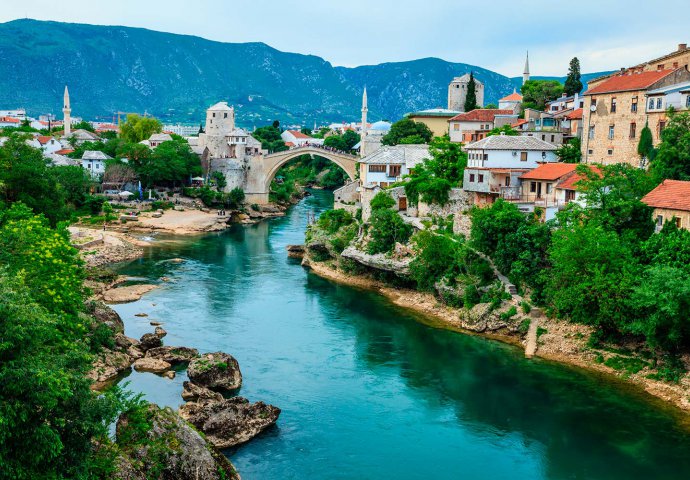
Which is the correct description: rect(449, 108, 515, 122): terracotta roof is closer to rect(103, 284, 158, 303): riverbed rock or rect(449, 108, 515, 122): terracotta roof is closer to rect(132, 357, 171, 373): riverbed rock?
rect(103, 284, 158, 303): riverbed rock

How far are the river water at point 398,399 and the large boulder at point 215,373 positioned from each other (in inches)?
22.4

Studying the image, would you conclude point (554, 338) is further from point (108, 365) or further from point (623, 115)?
point (108, 365)

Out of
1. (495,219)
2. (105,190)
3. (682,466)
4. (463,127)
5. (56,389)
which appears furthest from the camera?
(105,190)

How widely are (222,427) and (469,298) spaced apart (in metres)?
13.9

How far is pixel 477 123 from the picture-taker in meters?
47.5

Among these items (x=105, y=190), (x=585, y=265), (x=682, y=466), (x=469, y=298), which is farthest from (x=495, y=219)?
(x=105, y=190)

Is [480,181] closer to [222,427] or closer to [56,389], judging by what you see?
[222,427]

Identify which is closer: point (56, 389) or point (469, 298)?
Result: point (56, 389)

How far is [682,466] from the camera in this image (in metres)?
17.6

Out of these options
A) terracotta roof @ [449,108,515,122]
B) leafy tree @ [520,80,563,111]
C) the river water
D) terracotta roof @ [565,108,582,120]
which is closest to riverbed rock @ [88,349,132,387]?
the river water

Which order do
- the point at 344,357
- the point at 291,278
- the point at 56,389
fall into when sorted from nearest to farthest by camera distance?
the point at 56,389 < the point at 344,357 < the point at 291,278

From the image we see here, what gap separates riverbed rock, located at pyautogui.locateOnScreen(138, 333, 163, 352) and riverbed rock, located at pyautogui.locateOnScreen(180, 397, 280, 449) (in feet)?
20.2

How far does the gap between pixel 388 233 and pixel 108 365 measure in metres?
16.3

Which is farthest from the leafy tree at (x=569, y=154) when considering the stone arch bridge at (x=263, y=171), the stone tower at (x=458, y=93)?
the stone arch bridge at (x=263, y=171)
